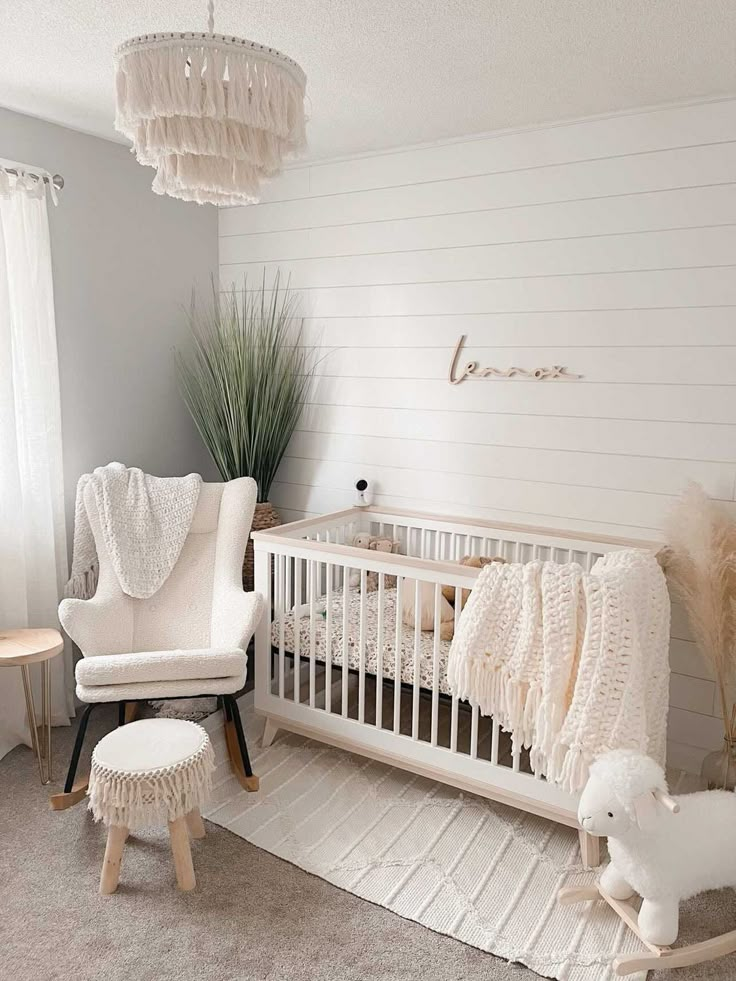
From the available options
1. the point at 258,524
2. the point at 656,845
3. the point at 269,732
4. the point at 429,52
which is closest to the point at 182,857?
the point at 269,732

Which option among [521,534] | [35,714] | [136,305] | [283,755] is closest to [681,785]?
[521,534]

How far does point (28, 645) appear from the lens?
277 cm

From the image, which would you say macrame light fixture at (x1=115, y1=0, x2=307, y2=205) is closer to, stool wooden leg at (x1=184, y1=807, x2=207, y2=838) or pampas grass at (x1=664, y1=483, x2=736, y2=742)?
pampas grass at (x1=664, y1=483, x2=736, y2=742)

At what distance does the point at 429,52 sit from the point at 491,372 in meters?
1.22

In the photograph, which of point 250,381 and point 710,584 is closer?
point 710,584

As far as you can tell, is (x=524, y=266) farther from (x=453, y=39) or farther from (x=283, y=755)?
(x=283, y=755)

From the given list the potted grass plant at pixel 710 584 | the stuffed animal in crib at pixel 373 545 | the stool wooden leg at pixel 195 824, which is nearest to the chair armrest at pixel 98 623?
the stool wooden leg at pixel 195 824

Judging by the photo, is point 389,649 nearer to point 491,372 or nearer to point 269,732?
point 269,732

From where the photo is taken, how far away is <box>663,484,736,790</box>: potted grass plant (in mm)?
2508

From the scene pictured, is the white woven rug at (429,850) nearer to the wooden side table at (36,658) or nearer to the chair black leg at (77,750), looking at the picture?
the chair black leg at (77,750)

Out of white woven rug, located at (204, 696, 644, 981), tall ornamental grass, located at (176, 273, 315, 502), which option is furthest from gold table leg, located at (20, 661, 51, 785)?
tall ornamental grass, located at (176, 273, 315, 502)

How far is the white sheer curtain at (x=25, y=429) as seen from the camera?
9.55 ft

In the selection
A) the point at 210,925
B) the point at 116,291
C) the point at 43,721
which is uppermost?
the point at 116,291

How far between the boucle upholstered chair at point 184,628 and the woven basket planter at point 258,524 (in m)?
0.40
